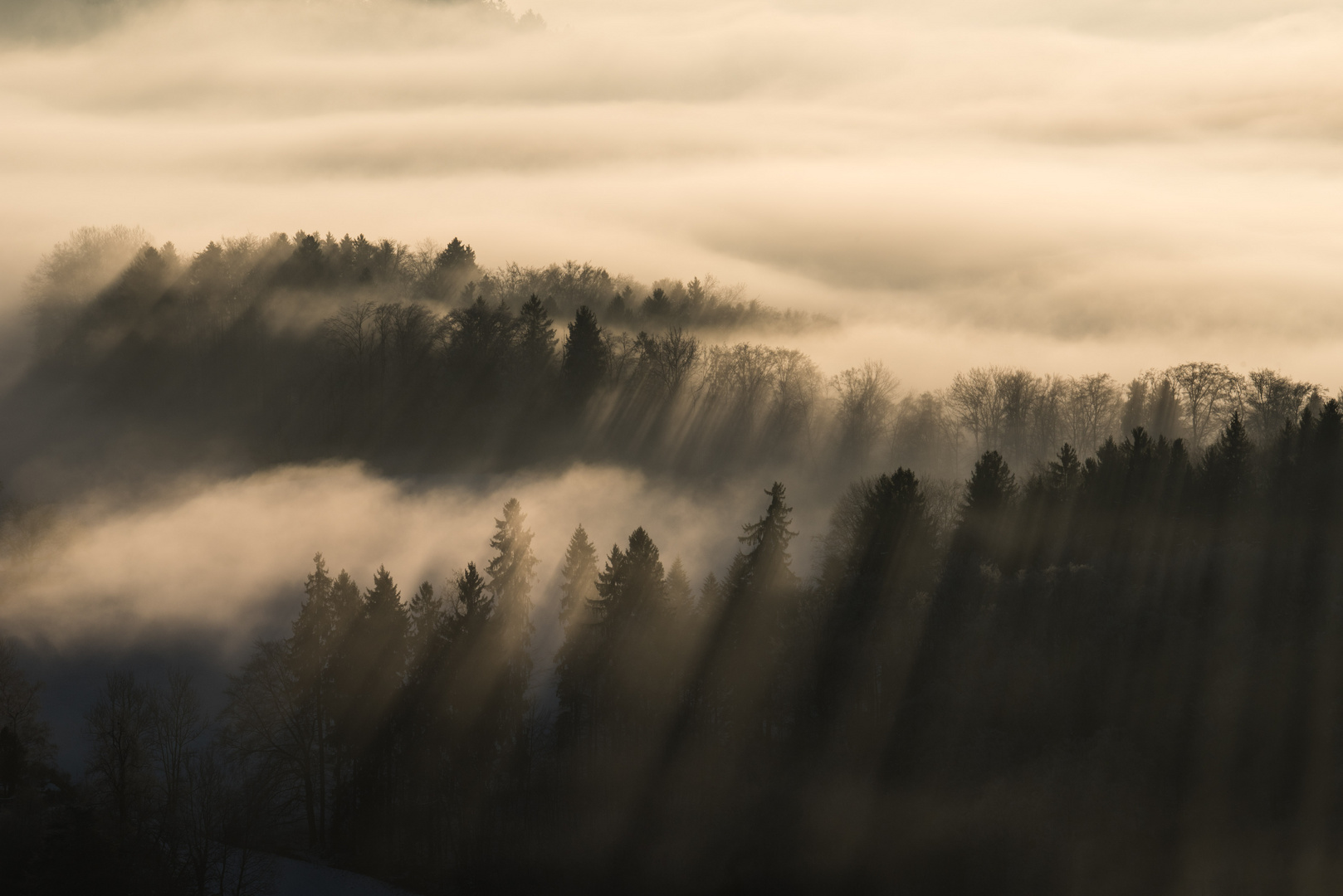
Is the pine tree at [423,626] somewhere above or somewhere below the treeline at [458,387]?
below

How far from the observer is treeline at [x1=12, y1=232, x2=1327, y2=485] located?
404 feet

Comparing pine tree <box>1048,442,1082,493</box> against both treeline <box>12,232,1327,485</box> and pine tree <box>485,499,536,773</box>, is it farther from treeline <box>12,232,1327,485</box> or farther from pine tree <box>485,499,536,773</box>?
pine tree <box>485,499,536,773</box>

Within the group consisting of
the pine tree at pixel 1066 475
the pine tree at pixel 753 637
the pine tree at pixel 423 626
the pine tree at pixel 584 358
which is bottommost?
the pine tree at pixel 423 626

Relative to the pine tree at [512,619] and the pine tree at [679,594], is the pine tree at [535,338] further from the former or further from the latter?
the pine tree at [679,594]

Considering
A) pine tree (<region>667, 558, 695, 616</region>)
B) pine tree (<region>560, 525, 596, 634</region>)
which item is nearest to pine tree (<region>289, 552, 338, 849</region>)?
pine tree (<region>560, 525, 596, 634</region>)

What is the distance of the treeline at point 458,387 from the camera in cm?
12300

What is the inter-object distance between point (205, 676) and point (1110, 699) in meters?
70.7

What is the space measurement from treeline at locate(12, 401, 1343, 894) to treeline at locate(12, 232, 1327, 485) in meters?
40.1

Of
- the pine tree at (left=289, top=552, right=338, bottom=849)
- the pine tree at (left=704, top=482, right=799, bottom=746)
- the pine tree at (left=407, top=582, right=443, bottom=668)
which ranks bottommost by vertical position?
the pine tree at (left=289, top=552, right=338, bottom=849)

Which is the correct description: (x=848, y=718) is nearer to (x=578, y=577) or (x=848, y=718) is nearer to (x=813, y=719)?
(x=813, y=719)

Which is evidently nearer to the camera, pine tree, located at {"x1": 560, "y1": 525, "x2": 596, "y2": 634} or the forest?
the forest

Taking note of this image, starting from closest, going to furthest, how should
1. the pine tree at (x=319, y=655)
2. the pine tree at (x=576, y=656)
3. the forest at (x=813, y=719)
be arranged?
the forest at (x=813, y=719)
the pine tree at (x=319, y=655)
the pine tree at (x=576, y=656)

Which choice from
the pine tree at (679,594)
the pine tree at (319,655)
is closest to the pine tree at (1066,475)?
the pine tree at (679,594)

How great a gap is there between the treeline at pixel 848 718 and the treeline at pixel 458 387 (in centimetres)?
4011
